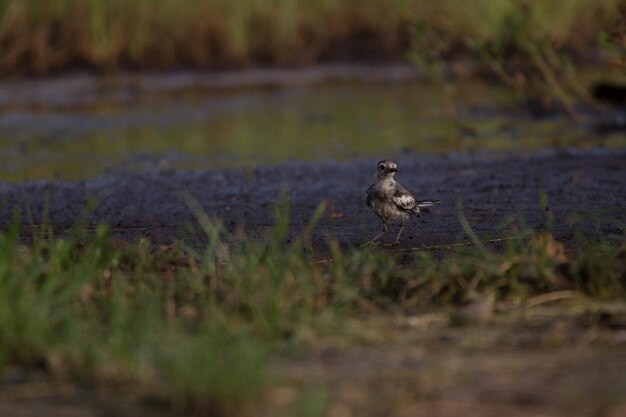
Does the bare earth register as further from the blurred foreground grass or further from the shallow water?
the blurred foreground grass

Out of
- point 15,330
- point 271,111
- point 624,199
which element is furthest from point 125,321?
point 271,111

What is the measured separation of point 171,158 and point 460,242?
16.1 feet

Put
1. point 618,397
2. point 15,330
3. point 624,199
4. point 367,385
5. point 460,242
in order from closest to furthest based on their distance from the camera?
point 618,397
point 367,385
point 15,330
point 460,242
point 624,199

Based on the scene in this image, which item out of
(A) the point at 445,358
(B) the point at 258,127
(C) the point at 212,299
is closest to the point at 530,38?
(B) the point at 258,127

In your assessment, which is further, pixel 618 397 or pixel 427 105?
pixel 427 105

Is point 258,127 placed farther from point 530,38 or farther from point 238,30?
point 238,30

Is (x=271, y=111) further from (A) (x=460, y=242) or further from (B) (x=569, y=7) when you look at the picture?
(A) (x=460, y=242)

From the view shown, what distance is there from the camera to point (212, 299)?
4258 mm

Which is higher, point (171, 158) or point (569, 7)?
point (569, 7)

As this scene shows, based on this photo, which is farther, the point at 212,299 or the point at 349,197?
the point at 349,197

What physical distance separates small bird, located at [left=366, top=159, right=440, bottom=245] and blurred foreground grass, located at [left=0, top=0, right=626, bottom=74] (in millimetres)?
7116

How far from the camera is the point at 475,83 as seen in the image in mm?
15508

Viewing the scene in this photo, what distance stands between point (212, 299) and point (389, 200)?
223cm

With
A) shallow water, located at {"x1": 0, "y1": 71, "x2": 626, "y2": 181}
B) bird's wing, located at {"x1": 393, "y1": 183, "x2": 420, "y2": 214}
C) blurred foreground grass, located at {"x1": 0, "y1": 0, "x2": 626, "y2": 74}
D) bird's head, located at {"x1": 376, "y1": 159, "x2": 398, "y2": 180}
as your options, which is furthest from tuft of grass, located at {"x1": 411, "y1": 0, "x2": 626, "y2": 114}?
bird's wing, located at {"x1": 393, "y1": 183, "x2": 420, "y2": 214}
